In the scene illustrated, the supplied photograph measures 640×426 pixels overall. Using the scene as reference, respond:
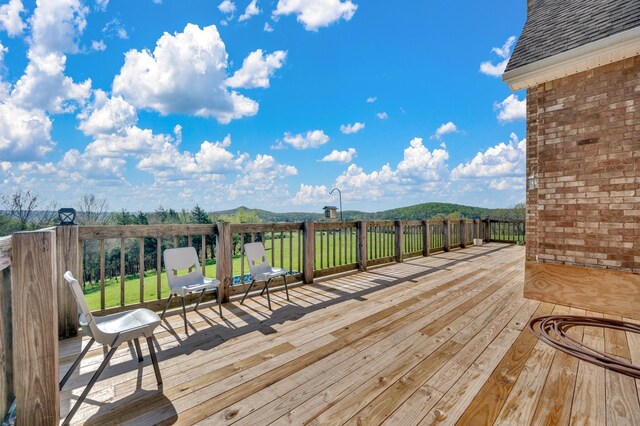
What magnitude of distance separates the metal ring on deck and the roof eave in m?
2.94

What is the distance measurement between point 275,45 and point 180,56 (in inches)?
231

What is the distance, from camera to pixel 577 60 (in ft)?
10.6

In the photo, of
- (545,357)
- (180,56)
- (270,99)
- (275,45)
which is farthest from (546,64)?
(270,99)

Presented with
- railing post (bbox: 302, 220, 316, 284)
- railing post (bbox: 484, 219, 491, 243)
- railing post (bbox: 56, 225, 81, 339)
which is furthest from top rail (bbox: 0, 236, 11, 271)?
railing post (bbox: 484, 219, 491, 243)

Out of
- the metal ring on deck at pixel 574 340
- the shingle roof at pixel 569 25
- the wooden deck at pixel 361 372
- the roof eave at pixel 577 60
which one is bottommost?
the metal ring on deck at pixel 574 340

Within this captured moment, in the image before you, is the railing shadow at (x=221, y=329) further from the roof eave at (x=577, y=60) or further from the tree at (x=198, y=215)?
the tree at (x=198, y=215)

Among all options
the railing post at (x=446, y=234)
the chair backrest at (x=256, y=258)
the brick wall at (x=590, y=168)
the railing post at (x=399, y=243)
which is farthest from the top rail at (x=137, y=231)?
the railing post at (x=446, y=234)

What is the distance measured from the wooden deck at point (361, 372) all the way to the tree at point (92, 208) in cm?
2433

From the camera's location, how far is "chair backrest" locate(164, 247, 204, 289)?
3.01 meters

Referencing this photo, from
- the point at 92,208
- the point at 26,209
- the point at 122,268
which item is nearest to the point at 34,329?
the point at 122,268

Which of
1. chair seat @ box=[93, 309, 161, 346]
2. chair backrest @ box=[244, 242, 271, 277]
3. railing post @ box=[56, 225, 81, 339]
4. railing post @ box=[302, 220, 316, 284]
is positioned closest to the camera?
chair seat @ box=[93, 309, 161, 346]

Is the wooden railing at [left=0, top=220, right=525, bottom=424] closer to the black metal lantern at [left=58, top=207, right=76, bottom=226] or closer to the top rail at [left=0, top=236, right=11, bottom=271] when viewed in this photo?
the top rail at [left=0, top=236, right=11, bottom=271]

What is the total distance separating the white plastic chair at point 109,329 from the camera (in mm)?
1631

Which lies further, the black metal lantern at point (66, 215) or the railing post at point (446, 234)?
the railing post at point (446, 234)
